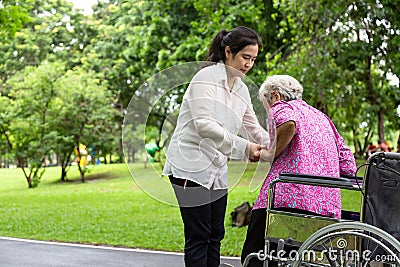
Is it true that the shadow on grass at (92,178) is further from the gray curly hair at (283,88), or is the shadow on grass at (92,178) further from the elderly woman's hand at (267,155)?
the elderly woman's hand at (267,155)

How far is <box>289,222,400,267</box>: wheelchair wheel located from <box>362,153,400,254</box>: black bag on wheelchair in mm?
53

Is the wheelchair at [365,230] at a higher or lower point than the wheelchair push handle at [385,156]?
lower

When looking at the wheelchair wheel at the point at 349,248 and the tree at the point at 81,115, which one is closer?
the wheelchair wheel at the point at 349,248

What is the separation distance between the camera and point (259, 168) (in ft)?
11.9

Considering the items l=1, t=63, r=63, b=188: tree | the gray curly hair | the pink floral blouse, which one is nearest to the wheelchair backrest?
the pink floral blouse

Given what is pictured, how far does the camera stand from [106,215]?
11.1 meters

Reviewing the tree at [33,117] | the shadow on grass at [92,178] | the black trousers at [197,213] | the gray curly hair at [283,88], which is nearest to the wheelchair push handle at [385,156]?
the gray curly hair at [283,88]

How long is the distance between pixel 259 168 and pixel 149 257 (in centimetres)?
322

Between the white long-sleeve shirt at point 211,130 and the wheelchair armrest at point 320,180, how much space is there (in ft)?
0.87

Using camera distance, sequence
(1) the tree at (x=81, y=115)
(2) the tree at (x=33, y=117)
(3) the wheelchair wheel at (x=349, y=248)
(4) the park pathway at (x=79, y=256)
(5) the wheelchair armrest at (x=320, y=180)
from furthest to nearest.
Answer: (1) the tree at (x=81, y=115) → (2) the tree at (x=33, y=117) → (4) the park pathway at (x=79, y=256) → (5) the wheelchair armrest at (x=320, y=180) → (3) the wheelchair wheel at (x=349, y=248)

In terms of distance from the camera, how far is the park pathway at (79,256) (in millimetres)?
6164

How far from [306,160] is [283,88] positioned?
39 centimetres

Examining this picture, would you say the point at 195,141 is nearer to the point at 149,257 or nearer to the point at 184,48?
the point at 149,257

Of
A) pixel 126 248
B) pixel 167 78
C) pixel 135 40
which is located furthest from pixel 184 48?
pixel 167 78
